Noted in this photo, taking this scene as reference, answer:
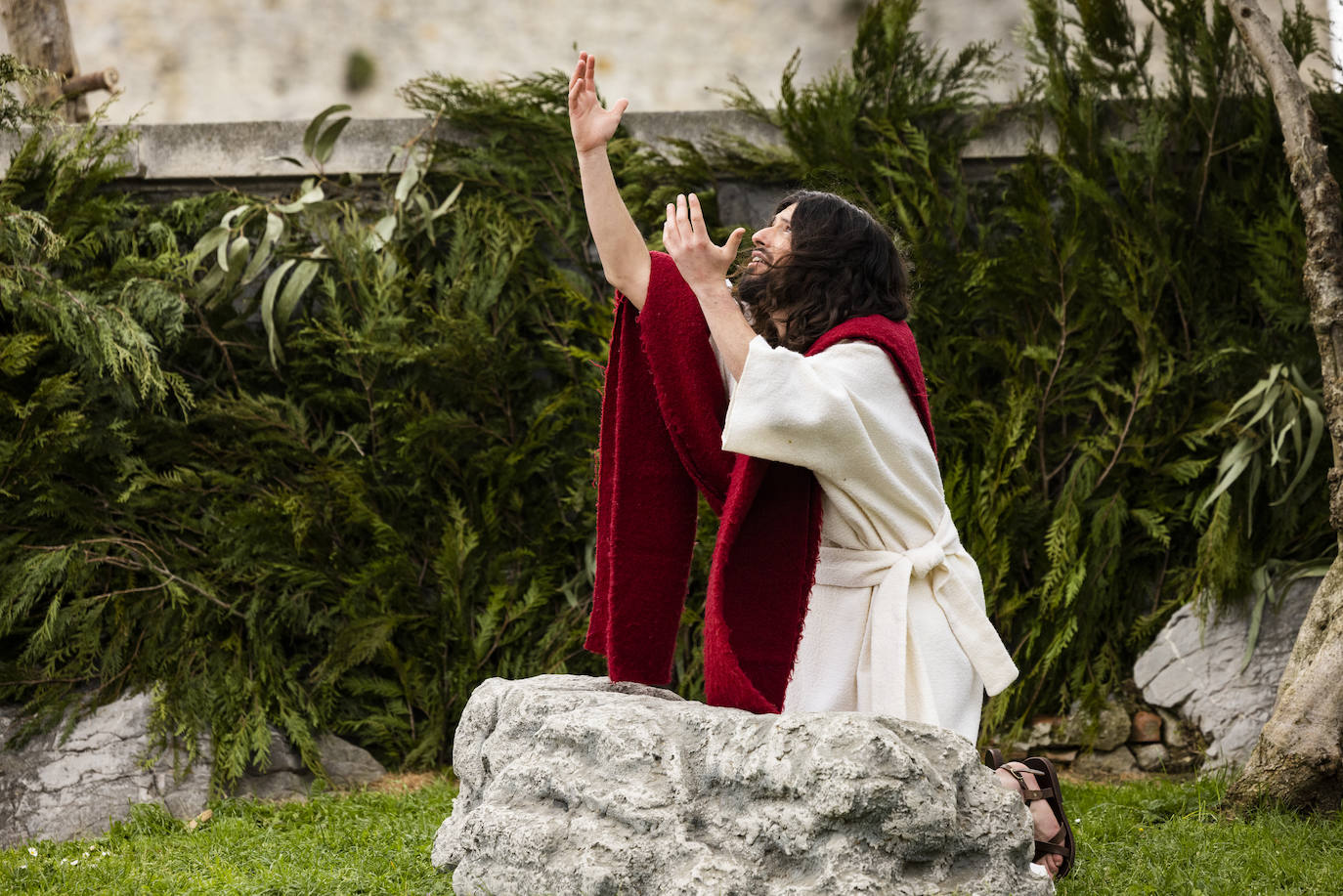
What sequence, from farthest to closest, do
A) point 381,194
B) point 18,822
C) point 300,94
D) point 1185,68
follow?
point 300,94, point 381,194, point 1185,68, point 18,822

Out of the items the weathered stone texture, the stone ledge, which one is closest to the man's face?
the stone ledge

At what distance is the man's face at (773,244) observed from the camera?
2.58 meters

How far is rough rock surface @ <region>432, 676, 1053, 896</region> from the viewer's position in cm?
198

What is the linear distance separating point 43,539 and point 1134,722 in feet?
14.1

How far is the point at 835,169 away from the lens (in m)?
4.99

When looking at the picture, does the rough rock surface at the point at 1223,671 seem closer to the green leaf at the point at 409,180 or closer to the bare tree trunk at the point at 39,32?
the green leaf at the point at 409,180

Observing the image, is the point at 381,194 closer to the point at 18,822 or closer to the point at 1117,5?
the point at 18,822

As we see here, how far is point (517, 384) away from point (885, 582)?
2911 mm

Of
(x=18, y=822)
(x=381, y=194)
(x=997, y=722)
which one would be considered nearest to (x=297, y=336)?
(x=381, y=194)

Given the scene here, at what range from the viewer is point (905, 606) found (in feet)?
7.88

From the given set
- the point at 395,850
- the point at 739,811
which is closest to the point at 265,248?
the point at 395,850

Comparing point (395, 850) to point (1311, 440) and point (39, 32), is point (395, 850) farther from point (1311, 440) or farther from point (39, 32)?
point (39, 32)

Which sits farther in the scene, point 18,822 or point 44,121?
point 44,121

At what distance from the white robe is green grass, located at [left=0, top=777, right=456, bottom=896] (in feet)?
3.25
